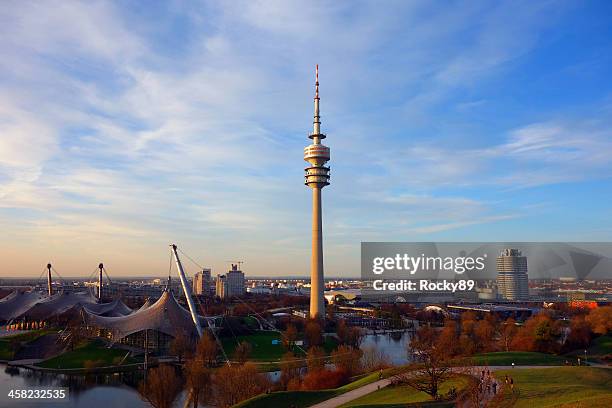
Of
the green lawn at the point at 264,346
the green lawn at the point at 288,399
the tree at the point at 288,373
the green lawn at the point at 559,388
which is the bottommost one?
the green lawn at the point at 264,346

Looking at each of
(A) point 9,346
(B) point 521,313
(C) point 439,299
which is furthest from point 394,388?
(C) point 439,299

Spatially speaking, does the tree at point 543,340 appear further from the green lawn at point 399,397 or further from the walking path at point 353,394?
the green lawn at point 399,397

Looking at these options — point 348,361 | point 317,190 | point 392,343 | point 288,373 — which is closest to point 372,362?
point 348,361

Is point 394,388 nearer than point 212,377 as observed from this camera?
Yes

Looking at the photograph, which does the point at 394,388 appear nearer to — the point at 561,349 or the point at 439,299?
the point at 561,349

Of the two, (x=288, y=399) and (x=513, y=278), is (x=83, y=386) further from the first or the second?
(x=513, y=278)

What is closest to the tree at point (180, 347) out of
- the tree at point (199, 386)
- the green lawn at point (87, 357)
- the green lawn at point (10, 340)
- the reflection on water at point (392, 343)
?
the green lawn at point (87, 357)
